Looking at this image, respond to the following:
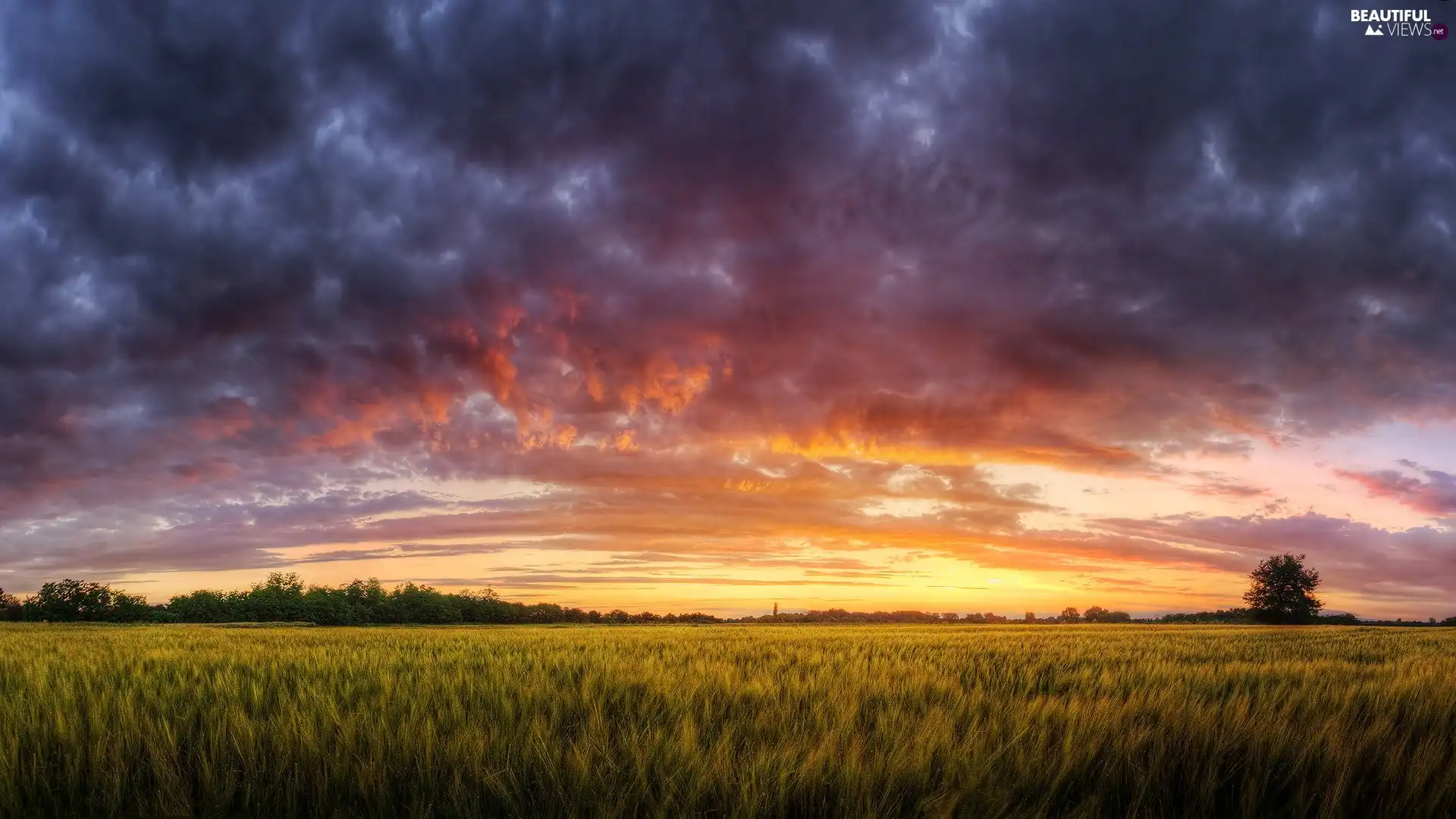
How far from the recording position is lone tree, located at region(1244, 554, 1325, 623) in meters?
71.9

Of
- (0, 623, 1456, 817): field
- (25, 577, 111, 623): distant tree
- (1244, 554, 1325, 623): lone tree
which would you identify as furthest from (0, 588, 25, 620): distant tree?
(1244, 554, 1325, 623): lone tree

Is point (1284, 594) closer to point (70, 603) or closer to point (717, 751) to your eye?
point (717, 751)

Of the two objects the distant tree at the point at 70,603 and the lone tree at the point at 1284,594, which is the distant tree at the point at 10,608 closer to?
the distant tree at the point at 70,603

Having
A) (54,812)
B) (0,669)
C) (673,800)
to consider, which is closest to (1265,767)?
(673,800)

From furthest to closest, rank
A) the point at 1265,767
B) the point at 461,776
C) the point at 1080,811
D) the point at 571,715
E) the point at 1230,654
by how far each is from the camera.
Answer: the point at 1230,654
the point at 571,715
the point at 1265,767
the point at 461,776
the point at 1080,811

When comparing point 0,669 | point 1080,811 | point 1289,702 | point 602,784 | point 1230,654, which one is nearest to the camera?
point 1080,811

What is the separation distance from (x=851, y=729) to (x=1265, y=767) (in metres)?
1.97

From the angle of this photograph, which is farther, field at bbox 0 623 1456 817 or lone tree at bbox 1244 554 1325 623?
lone tree at bbox 1244 554 1325 623

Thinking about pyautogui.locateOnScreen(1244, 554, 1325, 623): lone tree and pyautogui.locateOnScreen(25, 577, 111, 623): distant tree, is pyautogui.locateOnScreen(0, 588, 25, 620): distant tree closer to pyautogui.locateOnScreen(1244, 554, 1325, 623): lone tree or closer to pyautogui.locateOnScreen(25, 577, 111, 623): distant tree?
pyautogui.locateOnScreen(25, 577, 111, 623): distant tree

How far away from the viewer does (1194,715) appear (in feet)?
13.8

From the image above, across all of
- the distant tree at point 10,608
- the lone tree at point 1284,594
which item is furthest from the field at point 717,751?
the distant tree at point 10,608

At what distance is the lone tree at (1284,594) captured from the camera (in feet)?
236

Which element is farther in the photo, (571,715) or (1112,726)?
(571,715)

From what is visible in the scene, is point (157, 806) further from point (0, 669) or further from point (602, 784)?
point (0, 669)
